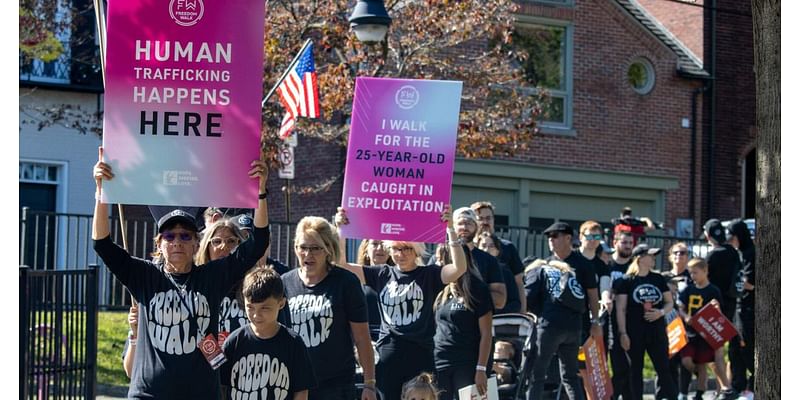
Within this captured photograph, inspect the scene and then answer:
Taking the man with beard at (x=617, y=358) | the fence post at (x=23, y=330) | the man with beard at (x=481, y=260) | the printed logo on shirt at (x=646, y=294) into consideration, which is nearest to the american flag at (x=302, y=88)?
the man with beard at (x=617, y=358)

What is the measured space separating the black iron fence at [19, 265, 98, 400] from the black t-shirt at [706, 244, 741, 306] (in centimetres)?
809

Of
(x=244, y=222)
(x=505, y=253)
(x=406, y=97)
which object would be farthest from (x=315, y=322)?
(x=505, y=253)

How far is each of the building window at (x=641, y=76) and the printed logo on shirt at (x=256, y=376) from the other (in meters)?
20.8

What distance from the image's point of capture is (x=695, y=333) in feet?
50.0

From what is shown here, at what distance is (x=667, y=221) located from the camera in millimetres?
26859

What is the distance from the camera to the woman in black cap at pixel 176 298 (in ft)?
21.3

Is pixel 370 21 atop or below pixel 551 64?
below

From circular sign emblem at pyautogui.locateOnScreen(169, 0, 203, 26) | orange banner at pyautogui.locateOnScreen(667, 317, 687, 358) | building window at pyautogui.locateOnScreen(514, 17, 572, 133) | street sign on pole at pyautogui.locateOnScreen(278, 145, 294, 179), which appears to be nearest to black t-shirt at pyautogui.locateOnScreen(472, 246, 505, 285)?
circular sign emblem at pyautogui.locateOnScreen(169, 0, 203, 26)

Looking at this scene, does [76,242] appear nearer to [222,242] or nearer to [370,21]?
[370,21]

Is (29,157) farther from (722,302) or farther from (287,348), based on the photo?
(287,348)

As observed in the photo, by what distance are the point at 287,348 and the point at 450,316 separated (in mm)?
3164

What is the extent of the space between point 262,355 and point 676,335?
29.3 feet

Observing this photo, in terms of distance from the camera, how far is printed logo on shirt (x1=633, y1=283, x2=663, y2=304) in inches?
557

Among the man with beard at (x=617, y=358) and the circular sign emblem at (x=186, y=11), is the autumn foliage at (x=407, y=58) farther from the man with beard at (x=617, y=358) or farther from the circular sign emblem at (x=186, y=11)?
the circular sign emblem at (x=186, y=11)
